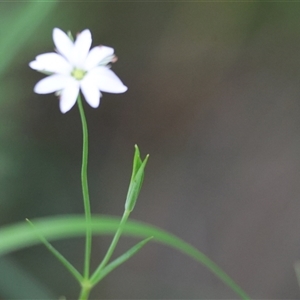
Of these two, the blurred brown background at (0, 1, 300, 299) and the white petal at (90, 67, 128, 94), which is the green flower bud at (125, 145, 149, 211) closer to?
the white petal at (90, 67, 128, 94)

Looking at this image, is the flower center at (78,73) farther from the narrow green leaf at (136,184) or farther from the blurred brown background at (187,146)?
the blurred brown background at (187,146)

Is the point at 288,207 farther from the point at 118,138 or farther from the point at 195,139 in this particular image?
the point at 118,138

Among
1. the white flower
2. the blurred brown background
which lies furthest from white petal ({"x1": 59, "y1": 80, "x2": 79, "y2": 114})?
the blurred brown background

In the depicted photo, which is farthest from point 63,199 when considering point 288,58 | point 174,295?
point 288,58

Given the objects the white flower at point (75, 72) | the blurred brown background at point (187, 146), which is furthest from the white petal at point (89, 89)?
the blurred brown background at point (187, 146)

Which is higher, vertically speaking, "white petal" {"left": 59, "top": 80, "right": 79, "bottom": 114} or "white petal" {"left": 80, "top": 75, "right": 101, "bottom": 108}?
"white petal" {"left": 80, "top": 75, "right": 101, "bottom": 108}
